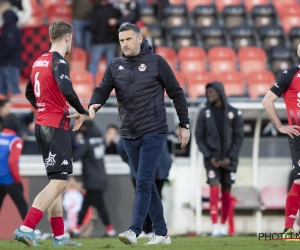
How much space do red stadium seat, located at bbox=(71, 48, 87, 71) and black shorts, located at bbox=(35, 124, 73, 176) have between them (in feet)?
32.1

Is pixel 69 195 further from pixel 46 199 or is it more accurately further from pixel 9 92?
pixel 46 199

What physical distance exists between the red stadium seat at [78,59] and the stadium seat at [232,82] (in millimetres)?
2743

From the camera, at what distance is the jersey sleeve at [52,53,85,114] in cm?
855

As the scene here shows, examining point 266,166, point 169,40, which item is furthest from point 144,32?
point 266,166

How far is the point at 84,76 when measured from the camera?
17422mm

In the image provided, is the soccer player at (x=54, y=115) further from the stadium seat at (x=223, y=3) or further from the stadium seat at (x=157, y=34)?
the stadium seat at (x=223, y=3)

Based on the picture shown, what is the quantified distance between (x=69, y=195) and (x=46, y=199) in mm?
5874

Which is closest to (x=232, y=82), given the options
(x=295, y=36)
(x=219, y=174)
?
(x=295, y=36)

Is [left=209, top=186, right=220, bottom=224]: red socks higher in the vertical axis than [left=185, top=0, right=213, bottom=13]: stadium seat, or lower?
lower

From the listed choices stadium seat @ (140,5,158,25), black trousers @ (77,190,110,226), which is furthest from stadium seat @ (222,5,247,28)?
black trousers @ (77,190,110,226)

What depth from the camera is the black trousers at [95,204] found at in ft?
46.1

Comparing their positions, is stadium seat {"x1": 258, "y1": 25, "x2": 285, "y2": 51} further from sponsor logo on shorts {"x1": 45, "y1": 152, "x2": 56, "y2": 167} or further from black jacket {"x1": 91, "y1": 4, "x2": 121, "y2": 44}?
sponsor logo on shorts {"x1": 45, "y1": 152, "x2": 56, "y2": 167}

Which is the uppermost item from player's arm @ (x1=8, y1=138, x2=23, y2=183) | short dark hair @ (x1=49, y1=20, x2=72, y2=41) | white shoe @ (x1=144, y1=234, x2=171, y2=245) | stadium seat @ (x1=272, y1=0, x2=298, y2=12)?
stadium seat @ (x1=272, y1=0, x2=298, y2=12)

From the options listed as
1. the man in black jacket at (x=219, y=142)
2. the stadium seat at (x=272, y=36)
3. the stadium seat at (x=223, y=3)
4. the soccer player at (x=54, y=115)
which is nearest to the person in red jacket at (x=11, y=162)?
the man in black jacket at (x=219, y=142)
